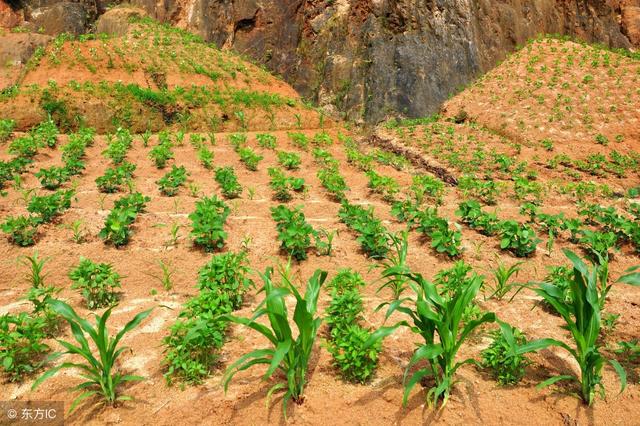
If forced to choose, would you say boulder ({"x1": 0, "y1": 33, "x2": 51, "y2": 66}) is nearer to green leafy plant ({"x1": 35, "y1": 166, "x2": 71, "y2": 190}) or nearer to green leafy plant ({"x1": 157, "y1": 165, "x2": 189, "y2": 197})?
green leafy plant ({"x1": 35, "y1": 166, "x2": 71, "y2": 190})

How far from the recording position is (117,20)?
23.2 metres

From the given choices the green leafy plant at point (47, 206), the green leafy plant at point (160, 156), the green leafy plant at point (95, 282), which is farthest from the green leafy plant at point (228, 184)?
the green leafy plant at point (95, 282)

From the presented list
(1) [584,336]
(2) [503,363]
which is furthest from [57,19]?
(1) [584,336]

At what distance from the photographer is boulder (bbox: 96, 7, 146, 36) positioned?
22595 mm

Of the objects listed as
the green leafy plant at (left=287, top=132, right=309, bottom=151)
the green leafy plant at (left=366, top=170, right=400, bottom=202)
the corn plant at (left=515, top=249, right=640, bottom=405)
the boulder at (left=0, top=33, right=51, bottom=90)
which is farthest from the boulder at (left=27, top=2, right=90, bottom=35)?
the corn plant at (left=515, top=249, right=640, bottom=405)

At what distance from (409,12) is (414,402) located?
16419 mm

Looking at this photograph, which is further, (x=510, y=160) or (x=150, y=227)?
(x=510, y=160)

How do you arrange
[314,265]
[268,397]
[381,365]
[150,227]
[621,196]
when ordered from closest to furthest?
[268,397], [381,365], [314,265], [150,227], [621,196]

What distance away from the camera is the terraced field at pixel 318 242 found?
10.3 ft

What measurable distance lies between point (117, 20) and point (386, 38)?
49.2ft

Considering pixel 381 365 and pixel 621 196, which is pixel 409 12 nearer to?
pixel 621 196

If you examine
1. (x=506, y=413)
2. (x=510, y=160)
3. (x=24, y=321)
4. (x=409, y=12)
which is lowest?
(x=506, y=413)

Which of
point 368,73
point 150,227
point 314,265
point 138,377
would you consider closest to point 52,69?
point 368,73

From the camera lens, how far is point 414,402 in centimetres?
302
